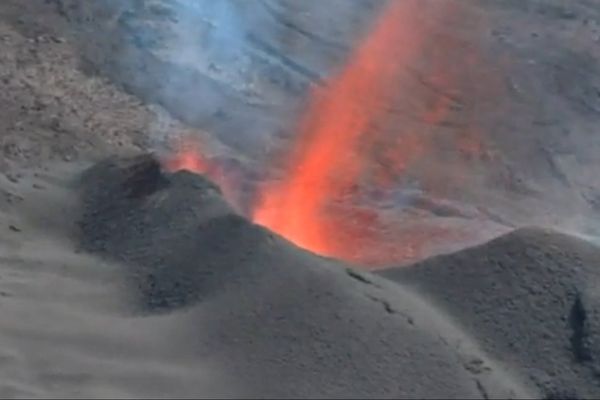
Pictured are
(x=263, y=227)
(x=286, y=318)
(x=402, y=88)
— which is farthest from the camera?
(x=402, y=88)

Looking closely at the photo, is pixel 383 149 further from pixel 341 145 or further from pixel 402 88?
pixel 402 88

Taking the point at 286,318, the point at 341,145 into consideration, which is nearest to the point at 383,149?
the point at 341,145

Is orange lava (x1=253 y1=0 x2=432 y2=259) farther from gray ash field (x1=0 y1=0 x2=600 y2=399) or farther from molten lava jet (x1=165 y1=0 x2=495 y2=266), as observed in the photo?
gray ash field (x1=0 y1=0 x2=600 y2=399)

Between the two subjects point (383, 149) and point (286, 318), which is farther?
point (383, 149)

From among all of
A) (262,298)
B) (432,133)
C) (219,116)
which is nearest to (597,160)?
(432,133)

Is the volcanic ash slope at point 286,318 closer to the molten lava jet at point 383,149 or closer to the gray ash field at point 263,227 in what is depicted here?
the gray ash field at point 263,227

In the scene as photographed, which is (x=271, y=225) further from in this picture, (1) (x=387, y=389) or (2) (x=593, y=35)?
(2) (x=593, y=35)

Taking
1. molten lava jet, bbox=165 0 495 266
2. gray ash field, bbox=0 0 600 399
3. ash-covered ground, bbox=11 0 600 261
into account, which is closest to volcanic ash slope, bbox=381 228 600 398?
gray ash field, bbox=0 0 600 399

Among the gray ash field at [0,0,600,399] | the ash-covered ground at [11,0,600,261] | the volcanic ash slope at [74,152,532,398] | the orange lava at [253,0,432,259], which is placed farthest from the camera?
the ash-covered ground at [11,0,600,261]
